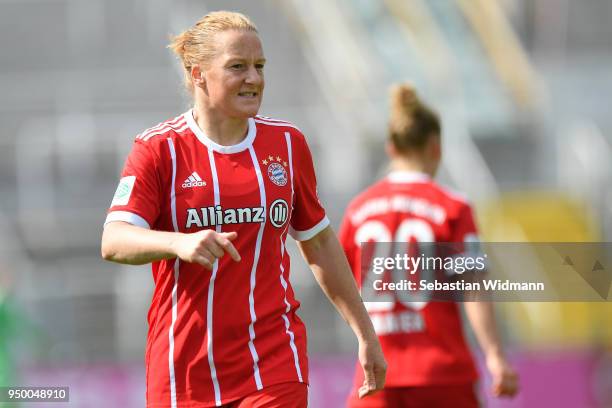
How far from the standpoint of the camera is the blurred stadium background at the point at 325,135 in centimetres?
1053

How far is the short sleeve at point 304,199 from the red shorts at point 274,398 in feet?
1.87

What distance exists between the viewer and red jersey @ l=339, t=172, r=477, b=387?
5660mm

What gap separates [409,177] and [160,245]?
8.68 ft

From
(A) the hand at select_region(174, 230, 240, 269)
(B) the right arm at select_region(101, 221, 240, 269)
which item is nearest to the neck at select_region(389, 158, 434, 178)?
(B) the right arm at select_region(101, 221, 240, 269)

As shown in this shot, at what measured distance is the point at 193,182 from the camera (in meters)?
3.81

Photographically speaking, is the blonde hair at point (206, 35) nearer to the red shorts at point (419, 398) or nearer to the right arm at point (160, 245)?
the right arm at point (160, 245)

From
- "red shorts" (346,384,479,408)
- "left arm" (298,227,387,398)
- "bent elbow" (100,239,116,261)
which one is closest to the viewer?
"bent elbow" (100,239,116,261)

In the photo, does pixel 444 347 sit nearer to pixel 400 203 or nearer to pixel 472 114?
pixel 400 203

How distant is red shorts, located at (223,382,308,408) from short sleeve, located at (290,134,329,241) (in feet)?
1.87

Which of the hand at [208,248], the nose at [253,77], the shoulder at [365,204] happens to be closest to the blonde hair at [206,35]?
the nose at [253,77]

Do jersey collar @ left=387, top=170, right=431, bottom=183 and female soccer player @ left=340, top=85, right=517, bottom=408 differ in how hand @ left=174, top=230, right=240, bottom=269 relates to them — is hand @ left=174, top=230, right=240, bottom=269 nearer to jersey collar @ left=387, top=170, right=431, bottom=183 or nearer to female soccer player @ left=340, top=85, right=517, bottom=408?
female soccer player @ left=340, top=85, right=517, bottom=408

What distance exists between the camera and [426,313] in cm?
569

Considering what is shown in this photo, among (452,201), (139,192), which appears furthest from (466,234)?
(139,192)

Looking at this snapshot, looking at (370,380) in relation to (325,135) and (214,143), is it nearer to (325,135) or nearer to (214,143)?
(214,143)
